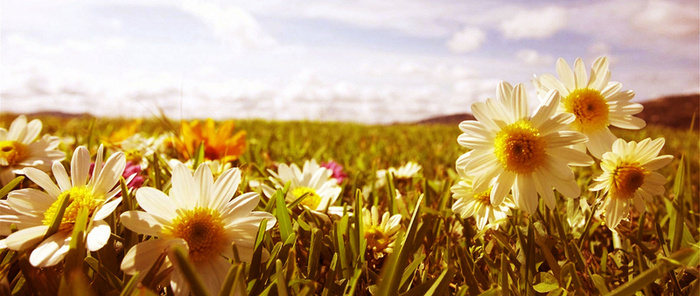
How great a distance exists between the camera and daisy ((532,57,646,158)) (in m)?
0.99

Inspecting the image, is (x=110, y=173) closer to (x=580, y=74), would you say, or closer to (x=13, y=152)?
(x=13, y=152)

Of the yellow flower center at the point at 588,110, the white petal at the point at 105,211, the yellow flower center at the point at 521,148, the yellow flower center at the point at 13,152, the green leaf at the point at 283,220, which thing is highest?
the yellow flower center at the point at 588,110

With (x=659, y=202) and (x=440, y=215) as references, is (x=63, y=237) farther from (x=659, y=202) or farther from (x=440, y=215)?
(x=659, y=202)

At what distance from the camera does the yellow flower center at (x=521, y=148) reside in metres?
0.88

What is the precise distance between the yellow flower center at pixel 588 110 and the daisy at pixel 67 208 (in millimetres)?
924

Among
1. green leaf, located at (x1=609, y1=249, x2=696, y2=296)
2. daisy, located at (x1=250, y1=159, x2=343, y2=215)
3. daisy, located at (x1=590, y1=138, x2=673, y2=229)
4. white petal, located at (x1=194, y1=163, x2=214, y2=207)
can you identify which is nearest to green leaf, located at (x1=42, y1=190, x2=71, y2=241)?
white petal, located at (x1=194, y1=163, x2=214, y2=207)

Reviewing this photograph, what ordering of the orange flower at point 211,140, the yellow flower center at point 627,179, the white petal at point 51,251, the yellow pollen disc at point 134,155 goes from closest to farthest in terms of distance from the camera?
the white petal at point 51,251
the yellow flower center at point 627,179
the yellow pollen disc at point 134,155
the orange flower at point 211,140

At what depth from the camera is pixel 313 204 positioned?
4.20 ft

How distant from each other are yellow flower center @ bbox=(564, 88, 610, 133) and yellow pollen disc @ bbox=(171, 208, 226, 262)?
0.77 m

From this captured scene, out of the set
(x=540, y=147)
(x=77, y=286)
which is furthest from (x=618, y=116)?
(x=77, y=286)

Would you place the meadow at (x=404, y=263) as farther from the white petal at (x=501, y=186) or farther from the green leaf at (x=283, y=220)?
the white petal at (x=501, y=186)

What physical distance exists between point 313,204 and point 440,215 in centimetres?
35

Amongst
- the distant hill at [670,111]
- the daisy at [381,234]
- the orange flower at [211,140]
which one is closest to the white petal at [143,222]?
the daisy at [381,234]

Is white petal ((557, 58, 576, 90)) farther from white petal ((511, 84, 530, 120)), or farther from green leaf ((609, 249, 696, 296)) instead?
green leaf ((609, 249, 696, 296))
